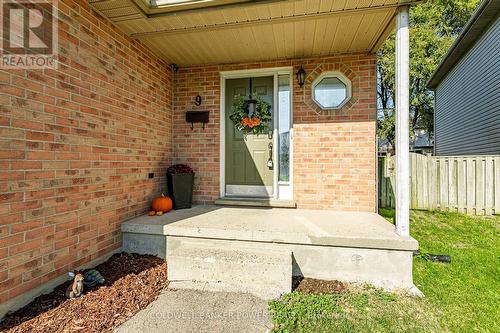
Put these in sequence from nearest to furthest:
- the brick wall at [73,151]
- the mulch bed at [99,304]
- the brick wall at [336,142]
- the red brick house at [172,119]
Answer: the mulch bed at [99,304], the brick wall at [73,151], the red brick house at [172,119], the brick wall at [336,142]

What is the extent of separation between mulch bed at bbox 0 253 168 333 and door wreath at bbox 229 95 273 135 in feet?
8.04

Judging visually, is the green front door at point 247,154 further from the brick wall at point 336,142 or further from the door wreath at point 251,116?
the brick wall at point 336,142

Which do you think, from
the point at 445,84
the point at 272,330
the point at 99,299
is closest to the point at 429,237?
the point at 272,330

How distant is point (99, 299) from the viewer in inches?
88.0

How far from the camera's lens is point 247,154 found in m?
4.38

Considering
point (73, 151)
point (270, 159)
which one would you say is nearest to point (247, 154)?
point (270, 159)

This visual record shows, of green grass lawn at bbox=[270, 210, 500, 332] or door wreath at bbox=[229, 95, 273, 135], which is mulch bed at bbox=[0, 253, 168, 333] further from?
door wreath at bbox=[229, 95, 273, 135]

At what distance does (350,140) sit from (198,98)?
2.54 metres

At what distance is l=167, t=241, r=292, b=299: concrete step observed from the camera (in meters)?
2.41

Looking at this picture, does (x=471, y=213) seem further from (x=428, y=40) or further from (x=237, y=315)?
(x=428, y=40)

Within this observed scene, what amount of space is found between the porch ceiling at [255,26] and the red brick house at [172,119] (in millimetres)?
19

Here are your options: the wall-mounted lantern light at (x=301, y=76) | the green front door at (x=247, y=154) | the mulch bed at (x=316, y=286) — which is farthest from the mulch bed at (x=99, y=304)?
the wall-mounted lantern light at (x=301, y=76)

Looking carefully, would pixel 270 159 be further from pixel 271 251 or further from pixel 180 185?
pixel 271 251

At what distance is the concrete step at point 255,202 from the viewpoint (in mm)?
3982
